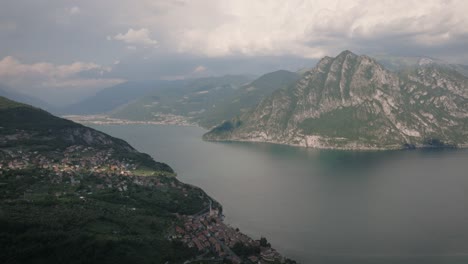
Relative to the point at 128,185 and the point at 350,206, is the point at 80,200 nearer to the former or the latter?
the point at 128,185

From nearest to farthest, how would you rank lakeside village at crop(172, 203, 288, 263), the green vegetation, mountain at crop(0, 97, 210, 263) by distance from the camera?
the green vegetation
mountain at crop(0, 97, 210, 263)
lakeside village at crop(172, 203, 288, 263)

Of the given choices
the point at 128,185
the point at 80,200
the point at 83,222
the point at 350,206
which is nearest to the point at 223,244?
the point at 83,222

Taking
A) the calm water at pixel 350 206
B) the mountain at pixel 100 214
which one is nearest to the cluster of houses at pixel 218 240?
the mountain at pixel 100 214

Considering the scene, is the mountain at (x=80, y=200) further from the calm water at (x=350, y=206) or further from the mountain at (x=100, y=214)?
the calm water at (x=350, y=206)

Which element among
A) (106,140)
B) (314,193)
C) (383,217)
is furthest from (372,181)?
Result: (106,140)

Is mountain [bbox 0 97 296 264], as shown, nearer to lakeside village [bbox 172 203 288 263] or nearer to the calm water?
lakeside village [bbox 172 203 288 263]

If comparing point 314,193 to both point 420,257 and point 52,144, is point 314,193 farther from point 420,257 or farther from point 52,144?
point 52,144

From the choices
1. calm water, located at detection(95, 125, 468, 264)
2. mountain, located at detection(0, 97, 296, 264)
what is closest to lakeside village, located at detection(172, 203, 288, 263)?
mountain, located at detection(0, 97, 296, 264)
